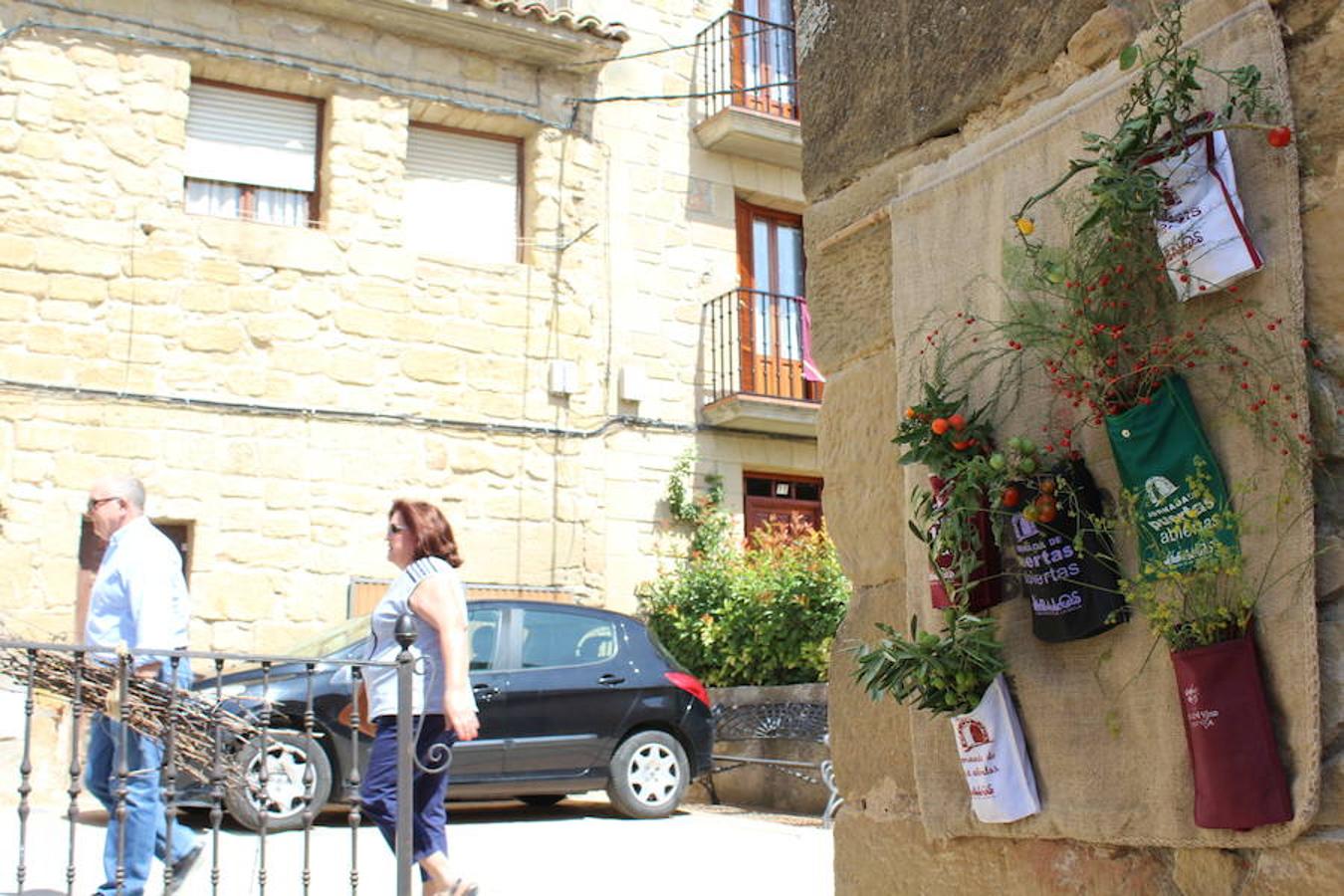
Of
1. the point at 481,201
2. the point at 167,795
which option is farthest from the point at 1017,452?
the point at 481,201

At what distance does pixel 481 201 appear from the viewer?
485 inches

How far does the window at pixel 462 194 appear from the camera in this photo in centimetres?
1202

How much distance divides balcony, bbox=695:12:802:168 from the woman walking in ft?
29.4

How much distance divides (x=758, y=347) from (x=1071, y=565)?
1084 cm

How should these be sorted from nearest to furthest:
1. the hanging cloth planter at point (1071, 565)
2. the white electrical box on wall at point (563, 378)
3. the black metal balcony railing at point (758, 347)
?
the hanging cloth planter at point (1071, 565) < the white electrical box on wall at point (563, 378) < the black metal balcony railing at point (758, 347)

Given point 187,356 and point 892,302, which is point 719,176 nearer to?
point 187,356

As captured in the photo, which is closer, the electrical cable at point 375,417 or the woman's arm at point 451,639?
the woman's arm at point 451,639

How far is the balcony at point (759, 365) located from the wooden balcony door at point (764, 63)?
205 cm

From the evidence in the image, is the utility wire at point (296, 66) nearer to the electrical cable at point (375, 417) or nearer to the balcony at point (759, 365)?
the balcony at point (759, 365)

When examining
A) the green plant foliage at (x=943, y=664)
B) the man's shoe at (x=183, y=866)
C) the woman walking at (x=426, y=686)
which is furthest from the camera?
the man's shoe at (x=183, y=866)

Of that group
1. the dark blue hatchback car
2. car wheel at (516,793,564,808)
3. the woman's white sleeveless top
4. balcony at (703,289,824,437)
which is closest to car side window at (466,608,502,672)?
the dark blue hatchback car

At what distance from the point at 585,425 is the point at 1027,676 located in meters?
9.62

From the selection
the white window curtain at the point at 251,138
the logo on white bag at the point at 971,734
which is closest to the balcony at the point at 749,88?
the white window curtain at the point at 251,138

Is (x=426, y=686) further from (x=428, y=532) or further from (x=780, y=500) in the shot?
(x=780, y=500)
